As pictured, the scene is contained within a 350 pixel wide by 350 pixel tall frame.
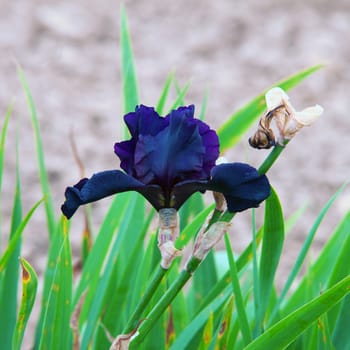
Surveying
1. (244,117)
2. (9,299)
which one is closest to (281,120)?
(244,117)

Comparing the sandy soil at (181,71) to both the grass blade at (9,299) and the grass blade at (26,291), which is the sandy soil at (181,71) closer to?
the grass blade at (9,299)

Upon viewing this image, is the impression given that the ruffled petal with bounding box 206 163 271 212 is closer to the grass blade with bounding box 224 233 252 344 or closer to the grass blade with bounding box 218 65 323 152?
the grass blade with bounding box 224 233 252 344

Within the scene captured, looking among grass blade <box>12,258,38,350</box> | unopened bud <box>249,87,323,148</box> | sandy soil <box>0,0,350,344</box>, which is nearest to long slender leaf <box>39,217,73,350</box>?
grass blade <box>12,258,38,350</box>

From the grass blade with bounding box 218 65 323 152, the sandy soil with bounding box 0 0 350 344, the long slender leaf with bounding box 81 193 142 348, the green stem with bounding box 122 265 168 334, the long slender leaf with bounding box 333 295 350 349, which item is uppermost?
the sandy soil with bounding box 0 0 350 344

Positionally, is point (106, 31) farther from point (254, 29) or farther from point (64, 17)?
point (254, 29)

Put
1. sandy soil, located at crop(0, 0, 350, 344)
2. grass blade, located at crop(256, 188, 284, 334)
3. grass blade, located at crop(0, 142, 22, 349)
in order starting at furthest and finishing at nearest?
sandy soil, located at crop(0, 0, 350, 344) → grass blade, located at crop(0, 142, 22, 349) → grass blade, located at crop(256, 188, 284, 334)

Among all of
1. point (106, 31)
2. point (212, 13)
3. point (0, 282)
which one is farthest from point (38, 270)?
point (212, 13)
